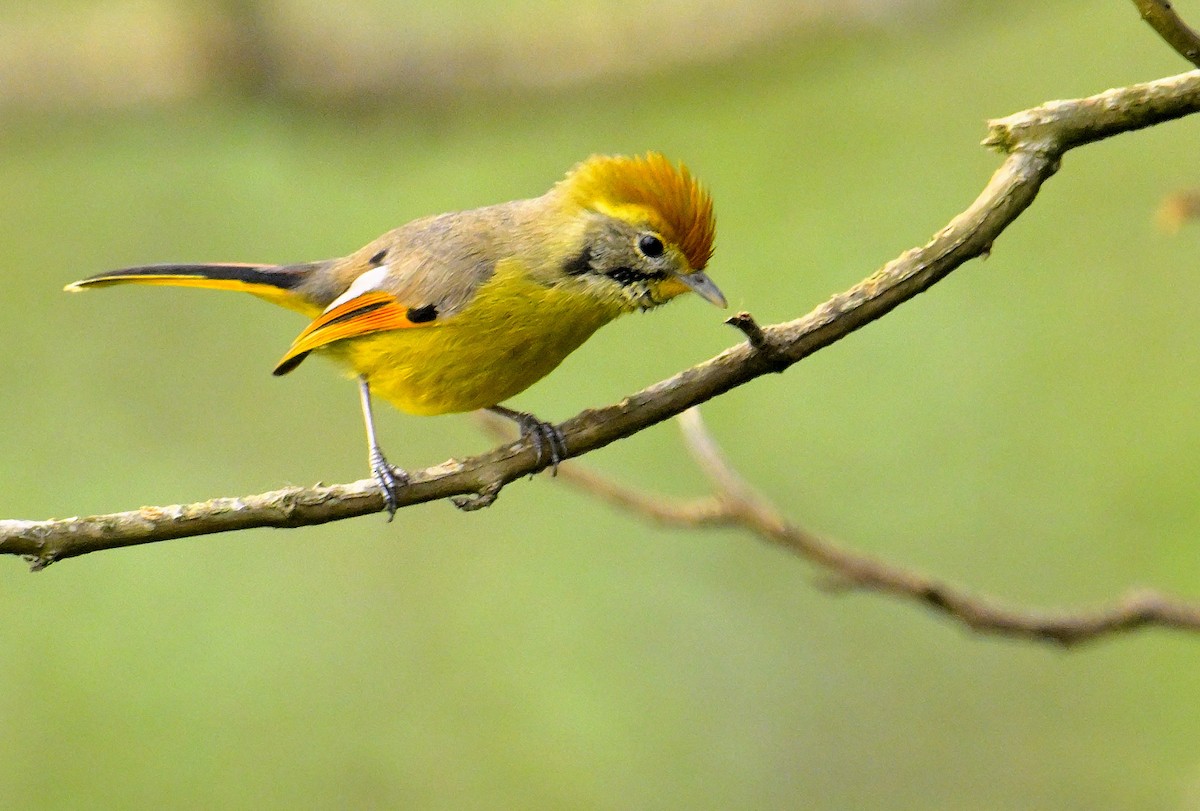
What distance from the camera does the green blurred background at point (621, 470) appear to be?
5.55 meters

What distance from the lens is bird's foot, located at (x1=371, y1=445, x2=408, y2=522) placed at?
2734 mm

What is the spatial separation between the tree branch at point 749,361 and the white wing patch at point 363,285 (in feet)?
2.79

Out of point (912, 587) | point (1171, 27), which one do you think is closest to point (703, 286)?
point (912, 587)

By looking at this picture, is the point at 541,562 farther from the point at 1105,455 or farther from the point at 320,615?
the point at 1105,455

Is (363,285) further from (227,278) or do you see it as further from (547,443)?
(547,443)

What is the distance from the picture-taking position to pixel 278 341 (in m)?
7.11

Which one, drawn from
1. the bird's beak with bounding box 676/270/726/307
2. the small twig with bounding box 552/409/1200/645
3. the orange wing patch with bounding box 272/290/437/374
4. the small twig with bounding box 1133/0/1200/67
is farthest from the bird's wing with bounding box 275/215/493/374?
the small twig with bounding box 1133/0/1200/67

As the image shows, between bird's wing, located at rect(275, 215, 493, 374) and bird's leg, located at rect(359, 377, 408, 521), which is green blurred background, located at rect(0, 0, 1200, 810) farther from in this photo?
bird's leg, located at rect(359, 377, 408, 521)

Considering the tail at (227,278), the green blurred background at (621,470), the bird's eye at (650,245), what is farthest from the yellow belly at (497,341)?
the green blurred background at (621,470)

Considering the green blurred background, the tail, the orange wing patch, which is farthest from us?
the green blurred background

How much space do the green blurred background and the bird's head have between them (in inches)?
90.2

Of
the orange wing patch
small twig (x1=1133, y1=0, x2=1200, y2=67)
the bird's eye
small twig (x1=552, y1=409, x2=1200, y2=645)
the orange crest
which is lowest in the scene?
small twig (x1=552, y1=409, x2=1200, y2=645)

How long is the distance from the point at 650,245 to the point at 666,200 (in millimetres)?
120

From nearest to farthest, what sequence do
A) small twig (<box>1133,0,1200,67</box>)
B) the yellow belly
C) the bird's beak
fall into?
small twig (<box>1133,0,1200,67</box>), the bird's beak, the yellow belly
